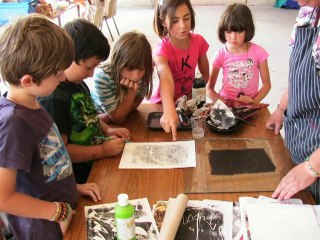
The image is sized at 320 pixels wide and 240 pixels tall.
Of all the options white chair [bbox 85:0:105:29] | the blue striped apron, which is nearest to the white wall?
white chair [bbox 85:0:105:29]

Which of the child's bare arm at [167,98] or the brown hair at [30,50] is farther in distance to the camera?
the child's bare arm at [167,98]

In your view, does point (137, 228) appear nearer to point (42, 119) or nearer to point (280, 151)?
point (42, 119)

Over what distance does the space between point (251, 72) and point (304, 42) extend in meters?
0.75

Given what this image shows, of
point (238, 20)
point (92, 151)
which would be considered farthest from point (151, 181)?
point (238, 20)

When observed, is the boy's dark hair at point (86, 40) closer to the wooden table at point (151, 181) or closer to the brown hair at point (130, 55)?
the brown hair at point (130, 55)

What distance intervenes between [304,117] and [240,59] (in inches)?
31.1

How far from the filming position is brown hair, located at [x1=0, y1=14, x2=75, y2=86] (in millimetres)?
848

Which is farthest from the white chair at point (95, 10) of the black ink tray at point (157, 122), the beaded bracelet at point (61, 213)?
the beaded bracelet at point (61, 213)

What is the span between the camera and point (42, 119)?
3.13 feet

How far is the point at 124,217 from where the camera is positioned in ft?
2.59

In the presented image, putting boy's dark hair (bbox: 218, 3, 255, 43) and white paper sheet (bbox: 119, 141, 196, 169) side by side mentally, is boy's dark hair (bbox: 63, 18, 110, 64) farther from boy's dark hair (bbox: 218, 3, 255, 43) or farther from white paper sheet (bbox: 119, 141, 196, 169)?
boy's dark hair (bbox: 218, 3, 255, 43)

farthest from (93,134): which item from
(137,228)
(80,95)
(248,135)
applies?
(248,135)

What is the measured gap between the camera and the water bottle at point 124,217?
0.79 meters

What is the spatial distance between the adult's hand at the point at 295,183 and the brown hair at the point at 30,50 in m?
0.75
